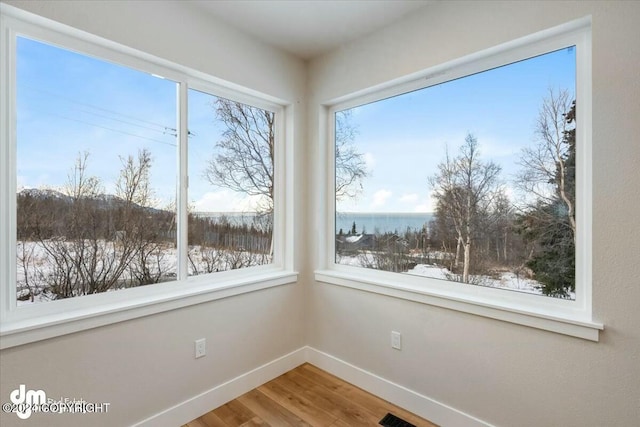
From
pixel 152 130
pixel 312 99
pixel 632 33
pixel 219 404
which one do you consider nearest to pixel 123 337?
pixel 219 404

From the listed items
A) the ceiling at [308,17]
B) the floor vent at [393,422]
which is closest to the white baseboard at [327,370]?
the floor vent at [393,422]

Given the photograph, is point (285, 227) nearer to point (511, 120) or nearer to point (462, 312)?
point (462, 312)

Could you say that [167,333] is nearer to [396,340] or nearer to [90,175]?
[90,175]

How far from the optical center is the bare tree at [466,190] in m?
1.86

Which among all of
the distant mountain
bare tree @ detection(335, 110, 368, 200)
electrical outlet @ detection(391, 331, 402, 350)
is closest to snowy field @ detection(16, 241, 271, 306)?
the distant mountain

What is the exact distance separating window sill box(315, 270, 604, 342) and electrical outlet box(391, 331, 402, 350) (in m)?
0.26

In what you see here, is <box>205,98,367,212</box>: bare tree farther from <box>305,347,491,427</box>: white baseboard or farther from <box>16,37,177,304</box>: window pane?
<box>305,347,491,427</box>: white baseboard

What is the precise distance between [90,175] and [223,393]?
1.62 meters

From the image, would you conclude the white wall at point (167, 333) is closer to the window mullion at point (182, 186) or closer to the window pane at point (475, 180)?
A: the window mullion at point (182, 186)

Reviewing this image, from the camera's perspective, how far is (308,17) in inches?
81.8

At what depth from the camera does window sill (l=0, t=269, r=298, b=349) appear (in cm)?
140

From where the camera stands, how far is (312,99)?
2684 mm

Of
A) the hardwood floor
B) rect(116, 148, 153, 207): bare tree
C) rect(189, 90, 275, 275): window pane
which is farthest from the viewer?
rect(189, 90, 275, 275): window pane

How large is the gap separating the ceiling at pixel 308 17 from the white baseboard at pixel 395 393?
250 centimetres
